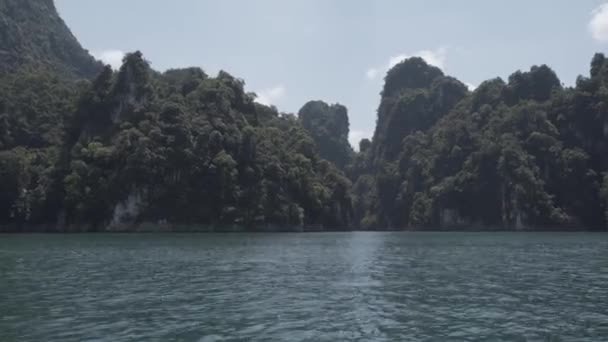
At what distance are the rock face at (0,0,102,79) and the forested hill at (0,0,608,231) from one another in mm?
500

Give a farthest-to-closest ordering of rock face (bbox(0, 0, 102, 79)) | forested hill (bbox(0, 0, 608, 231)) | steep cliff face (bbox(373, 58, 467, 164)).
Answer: steep cliff face (bbox(373, 58, 467, 164)), rock face (bbox(0, 0, 102, 79)), forested hill (bbox(0, 0, 608, 231))

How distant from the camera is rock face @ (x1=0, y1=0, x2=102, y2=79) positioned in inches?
5453

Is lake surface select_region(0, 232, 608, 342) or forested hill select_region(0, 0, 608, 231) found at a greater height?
forested hill select_region(0, 0, 608, 231)

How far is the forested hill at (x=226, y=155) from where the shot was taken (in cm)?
9575

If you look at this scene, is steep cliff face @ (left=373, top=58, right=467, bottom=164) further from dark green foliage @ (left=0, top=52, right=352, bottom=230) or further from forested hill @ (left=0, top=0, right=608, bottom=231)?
dark green foliage @ (left=0, top=52, right=352, bottom=230)

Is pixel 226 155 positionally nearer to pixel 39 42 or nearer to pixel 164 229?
pixel 164 229

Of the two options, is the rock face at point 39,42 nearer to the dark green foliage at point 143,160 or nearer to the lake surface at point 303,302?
the dark green foliage at point 143,160

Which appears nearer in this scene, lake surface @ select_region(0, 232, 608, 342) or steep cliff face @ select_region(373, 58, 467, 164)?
lake surface @ select_region(0, 232, 608, 342)

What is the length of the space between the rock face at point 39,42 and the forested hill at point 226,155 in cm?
50

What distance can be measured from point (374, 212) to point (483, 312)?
161745 mm

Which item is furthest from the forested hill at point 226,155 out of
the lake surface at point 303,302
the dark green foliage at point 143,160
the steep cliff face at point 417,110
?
the lake surface at point 303,302

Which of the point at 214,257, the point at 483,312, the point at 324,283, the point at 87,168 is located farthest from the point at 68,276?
the point at 87,168

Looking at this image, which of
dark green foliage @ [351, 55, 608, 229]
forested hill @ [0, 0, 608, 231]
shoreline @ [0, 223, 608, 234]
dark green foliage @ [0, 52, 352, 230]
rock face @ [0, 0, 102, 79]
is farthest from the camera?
rock face @ [0, 0, 102, 79]

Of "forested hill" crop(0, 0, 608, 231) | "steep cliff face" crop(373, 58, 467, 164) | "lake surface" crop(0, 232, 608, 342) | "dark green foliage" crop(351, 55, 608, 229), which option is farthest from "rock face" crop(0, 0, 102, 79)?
"lake surface" crop(0, 232, 608, 342)
